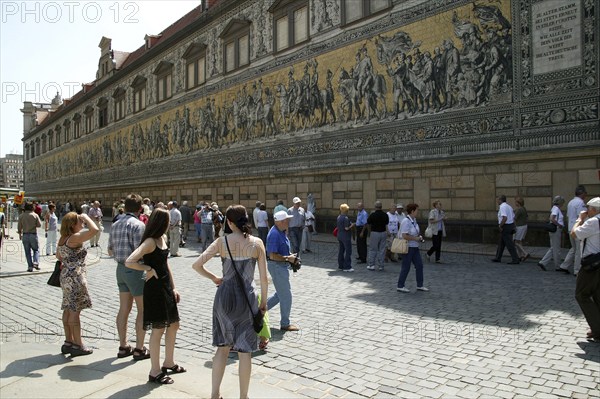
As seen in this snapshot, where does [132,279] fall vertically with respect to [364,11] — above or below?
below

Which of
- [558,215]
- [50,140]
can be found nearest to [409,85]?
[558,215]

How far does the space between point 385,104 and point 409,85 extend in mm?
1240

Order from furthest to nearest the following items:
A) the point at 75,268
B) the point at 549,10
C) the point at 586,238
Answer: the point at 549,10, the point at 586,238, the point at 75,268

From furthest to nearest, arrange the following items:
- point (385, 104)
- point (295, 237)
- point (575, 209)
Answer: point (385, 104)
point (295, 237)
point (575, 209)

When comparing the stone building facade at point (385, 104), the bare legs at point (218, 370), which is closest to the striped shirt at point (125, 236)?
the bare legs at point (218, 370)

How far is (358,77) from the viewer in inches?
752

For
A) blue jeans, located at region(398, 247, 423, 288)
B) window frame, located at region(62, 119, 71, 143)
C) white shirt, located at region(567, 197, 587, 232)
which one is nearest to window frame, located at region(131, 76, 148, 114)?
window frame, located at region(62, 119, 71, 143)

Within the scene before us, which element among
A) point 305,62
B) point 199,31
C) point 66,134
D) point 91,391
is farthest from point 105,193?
point 91,391

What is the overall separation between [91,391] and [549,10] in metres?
15.2

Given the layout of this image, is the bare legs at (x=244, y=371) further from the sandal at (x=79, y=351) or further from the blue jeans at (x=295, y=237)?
the blue jeans at (x=295, y=237)

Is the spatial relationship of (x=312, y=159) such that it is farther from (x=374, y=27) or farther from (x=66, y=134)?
(x=66, y=134)

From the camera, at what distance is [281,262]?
6.59m

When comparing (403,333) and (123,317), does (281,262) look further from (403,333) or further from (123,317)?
(123,317)

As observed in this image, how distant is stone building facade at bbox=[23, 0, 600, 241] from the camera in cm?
1376
